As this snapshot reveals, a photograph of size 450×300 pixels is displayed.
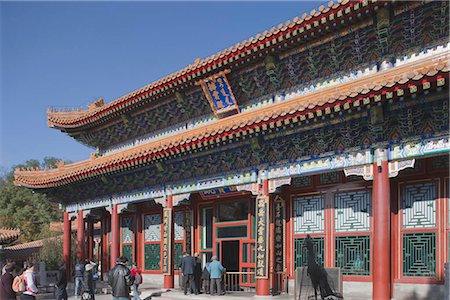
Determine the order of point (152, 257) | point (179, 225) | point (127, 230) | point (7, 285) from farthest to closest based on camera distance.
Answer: point (127, 230) < point (152, 257) < point (179, 225) < point (7, 285)

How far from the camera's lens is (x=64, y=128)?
23203 millimetres

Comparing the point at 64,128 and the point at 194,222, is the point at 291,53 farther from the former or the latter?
the point at 64,128

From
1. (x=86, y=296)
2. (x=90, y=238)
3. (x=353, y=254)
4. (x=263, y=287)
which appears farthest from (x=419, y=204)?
(x=90, y=238)

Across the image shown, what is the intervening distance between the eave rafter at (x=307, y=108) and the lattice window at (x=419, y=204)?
2465 millimetres

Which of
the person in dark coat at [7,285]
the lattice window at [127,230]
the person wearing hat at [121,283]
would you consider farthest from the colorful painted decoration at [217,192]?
the person in dark coat at [7,285]

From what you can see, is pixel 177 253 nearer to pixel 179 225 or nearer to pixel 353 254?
pixel 179 225

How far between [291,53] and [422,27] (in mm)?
3450

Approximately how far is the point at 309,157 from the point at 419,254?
3.15 m

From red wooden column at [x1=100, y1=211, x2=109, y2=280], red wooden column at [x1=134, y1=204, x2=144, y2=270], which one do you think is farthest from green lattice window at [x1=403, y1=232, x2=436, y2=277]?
red wooden column at [x1=100, y1=211, x2=109, y2=280]

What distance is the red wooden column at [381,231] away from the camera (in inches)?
413

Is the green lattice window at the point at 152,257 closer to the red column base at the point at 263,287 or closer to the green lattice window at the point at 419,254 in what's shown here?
the red column base at the point at 263,287

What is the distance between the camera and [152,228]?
19.2 m

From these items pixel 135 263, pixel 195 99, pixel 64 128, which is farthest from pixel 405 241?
pixel 64 128

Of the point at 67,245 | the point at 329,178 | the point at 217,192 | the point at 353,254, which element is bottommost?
the point at 67,245
